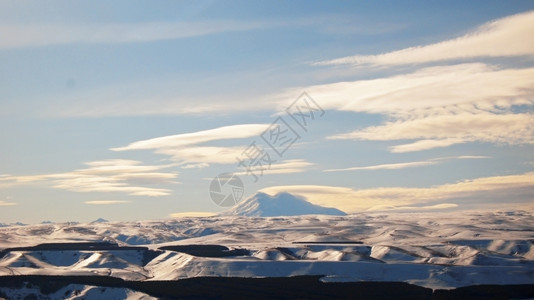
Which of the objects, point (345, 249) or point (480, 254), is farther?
point (345, 249)

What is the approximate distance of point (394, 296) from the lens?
112 meters

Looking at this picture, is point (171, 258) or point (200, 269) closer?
point (200, 269)

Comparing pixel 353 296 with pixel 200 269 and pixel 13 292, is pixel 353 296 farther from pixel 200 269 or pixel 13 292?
pixel 13 292

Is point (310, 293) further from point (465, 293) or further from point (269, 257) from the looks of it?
point (269, 257)

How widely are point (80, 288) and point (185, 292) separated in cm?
2136

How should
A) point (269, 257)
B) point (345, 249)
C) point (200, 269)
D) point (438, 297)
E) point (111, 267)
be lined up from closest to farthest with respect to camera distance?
point (438, 297) → point (200, 269) → point (111, 267) → point (269, 257) → point (345, 249)

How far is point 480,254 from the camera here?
153m

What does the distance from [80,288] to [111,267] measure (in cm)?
2781

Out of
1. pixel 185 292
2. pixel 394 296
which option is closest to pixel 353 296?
pixel 394 296

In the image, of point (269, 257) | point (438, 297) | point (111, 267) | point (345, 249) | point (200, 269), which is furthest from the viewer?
point (345, 249)

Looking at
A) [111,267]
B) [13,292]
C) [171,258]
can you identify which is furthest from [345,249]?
[13,292]

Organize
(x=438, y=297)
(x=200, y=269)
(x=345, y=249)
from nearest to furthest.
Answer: (x=438, y=297), (x=200, y=269), (x=345, y=249)

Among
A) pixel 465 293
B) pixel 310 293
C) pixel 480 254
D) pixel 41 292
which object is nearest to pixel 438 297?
pixel 465 293

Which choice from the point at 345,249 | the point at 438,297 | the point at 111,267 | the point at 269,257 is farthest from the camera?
the point at 345,249
